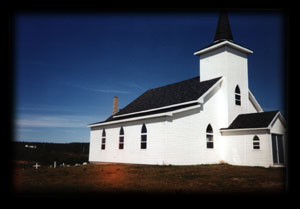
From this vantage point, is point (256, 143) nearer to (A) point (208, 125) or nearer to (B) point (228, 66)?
(A) point (208, 125)

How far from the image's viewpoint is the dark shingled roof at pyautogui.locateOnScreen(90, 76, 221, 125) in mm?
21484

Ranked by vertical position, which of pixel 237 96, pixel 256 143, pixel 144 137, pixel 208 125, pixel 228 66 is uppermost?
pixel 228 66

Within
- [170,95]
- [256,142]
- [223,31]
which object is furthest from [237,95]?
[223,31]

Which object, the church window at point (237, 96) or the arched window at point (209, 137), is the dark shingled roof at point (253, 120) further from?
the arched window at point (209, 137)

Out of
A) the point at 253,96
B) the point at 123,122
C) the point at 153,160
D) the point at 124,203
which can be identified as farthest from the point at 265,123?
the point at 124,203

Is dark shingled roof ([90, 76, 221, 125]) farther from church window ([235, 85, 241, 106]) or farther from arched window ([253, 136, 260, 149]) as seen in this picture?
arched window ([253, 136, 260, 149])

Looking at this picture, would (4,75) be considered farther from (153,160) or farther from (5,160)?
(153,160)

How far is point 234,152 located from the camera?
2034 centimetres

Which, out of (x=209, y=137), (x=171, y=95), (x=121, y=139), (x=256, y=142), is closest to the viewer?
(x=256, y=142)

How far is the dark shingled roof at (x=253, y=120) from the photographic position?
61.0 ft

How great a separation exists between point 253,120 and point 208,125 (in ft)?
11.4

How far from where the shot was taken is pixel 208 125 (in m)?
20.3

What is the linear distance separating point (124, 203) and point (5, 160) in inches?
135

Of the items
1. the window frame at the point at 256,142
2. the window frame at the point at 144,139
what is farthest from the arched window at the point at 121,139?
the window frame at the point at 256,142
